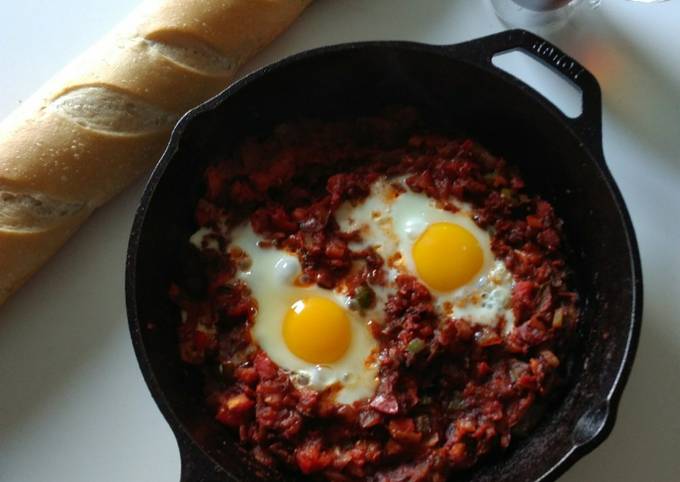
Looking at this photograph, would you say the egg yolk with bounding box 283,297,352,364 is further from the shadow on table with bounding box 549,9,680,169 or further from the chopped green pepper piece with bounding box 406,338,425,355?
the shadow on table with bounding box 549,9,680,169

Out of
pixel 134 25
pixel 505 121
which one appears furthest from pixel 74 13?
pixel 505 121

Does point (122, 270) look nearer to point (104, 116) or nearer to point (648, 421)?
point (104, 116)

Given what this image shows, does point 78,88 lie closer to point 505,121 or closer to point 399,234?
point 399,234

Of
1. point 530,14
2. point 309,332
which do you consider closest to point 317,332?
point 309,332

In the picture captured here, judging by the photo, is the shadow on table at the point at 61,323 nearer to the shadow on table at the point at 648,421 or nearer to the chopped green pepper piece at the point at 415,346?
the chopped green pepper piece at the point at 415,346

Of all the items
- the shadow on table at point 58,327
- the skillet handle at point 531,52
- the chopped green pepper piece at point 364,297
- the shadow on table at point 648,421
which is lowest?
the shadow on table at point 58,327

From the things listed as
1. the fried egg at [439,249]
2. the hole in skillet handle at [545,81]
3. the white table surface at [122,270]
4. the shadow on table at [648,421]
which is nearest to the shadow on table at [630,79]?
the white table surface at [122,270]

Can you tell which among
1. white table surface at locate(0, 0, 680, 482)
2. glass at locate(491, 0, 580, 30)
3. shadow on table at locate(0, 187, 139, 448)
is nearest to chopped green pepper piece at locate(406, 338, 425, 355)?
white table surface at locate(0, 0, 680, 482)
